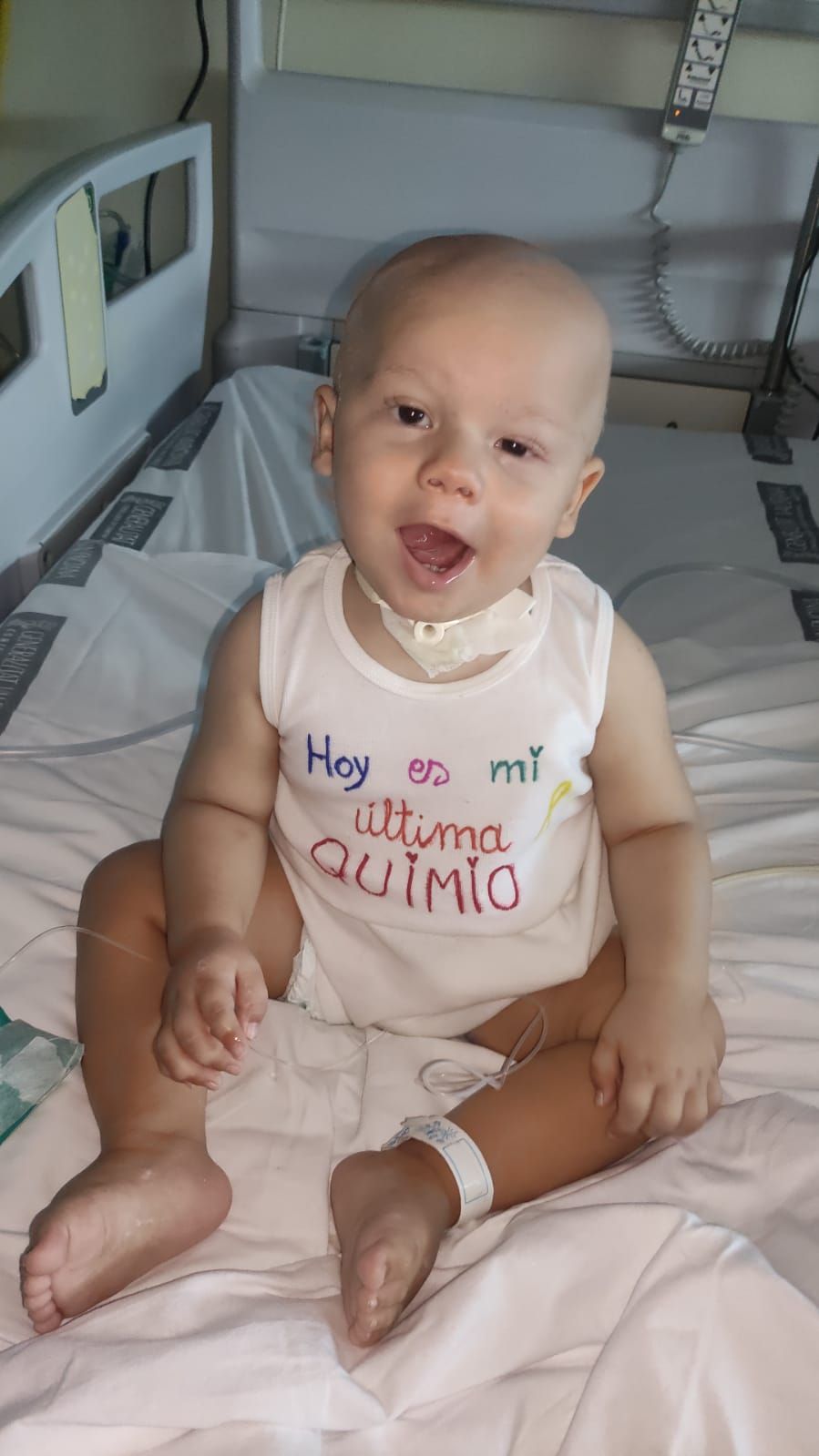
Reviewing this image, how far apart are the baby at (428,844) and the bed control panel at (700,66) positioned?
113 cm

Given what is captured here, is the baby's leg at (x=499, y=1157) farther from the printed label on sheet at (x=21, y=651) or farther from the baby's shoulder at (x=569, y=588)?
the printed label on sheet at (x=21, y=651)

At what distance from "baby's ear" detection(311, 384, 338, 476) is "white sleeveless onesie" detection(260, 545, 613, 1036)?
92mm

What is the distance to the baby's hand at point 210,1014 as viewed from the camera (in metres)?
0.74

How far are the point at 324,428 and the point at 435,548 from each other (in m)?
0.14

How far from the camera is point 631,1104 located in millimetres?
781

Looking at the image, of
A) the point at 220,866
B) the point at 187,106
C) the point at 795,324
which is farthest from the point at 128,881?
the point at 187,106

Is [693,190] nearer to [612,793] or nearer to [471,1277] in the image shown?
→ [612,793]

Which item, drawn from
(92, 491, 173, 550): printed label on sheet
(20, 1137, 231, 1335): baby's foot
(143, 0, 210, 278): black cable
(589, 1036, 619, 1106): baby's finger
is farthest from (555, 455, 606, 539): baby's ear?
(143, 0, 210, 278): black cable

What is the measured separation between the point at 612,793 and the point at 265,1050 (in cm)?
31

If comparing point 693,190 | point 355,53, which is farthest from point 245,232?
point 693,190

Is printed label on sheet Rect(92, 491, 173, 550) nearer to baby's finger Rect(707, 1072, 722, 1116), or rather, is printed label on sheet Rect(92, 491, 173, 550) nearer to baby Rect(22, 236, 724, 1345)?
baby Rect(22, 236, 724, 1345)

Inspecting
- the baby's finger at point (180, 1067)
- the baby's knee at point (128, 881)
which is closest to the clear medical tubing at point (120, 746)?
the baby's knee at point (128, 881)

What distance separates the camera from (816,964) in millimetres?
937

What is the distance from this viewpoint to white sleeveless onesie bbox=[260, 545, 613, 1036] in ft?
2.80
